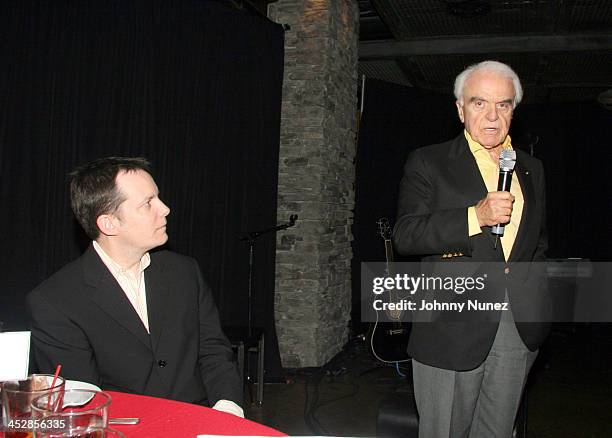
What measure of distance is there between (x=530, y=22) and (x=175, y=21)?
4.25m

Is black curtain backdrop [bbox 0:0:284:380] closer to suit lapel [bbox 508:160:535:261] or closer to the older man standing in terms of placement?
the older man standing

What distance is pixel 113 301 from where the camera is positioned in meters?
1.78

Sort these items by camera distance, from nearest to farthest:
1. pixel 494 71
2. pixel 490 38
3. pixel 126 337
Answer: pixel 126 337 < pixel 494 71 < pixel 490 38

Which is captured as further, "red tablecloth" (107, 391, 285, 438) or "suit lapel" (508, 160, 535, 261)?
"suit lapel" (508, 160, 535, 261)

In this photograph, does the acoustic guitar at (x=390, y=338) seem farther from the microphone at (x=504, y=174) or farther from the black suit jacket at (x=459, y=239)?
the microphone at (x=504, y=174)

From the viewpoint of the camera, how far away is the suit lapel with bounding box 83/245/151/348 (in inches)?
69.9

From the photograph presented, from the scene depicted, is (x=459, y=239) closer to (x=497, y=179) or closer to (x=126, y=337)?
(x=497, y=179)

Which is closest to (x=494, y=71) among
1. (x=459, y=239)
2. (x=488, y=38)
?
(x=459, y=239)

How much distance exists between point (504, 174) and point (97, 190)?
4.18ft

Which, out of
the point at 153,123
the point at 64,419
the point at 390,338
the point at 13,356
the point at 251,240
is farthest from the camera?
the point at 390,338

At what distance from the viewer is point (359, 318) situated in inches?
274

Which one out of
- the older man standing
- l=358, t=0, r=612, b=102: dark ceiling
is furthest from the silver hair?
l=358, t=0, r=612, b=102: dark ceiling

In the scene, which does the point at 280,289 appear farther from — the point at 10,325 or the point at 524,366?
the point at 524,366

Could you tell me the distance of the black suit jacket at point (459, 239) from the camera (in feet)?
6.05
